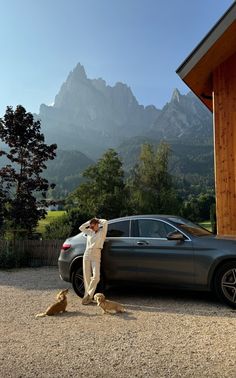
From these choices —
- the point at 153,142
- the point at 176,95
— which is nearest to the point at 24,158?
the point at 153,142

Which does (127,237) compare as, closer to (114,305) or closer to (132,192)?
(114,305)

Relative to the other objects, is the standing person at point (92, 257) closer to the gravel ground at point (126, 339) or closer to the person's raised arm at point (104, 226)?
the person's raised arm at point (104, 226)

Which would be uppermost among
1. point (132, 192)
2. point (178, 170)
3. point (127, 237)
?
point (178, 170)

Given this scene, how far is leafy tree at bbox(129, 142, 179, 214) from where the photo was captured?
3369cm

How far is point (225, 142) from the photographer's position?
989 centimetres

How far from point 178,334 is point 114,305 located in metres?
1.58

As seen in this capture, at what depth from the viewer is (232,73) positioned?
32.4 feet

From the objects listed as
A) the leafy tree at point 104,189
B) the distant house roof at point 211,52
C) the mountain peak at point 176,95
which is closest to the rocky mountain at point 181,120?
the mountain peak at point 176,95

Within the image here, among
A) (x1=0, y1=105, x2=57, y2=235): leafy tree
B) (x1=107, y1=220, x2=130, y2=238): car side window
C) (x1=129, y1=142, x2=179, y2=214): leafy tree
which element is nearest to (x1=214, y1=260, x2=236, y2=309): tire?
(x1=107, y1=220, x2=130, y2=238): car side window

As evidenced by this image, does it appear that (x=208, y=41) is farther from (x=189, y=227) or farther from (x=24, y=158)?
(x=24, y=158)

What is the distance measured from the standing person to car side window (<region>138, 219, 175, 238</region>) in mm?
756

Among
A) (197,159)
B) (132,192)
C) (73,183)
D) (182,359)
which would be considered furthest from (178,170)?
(182,359)

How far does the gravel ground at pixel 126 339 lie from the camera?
4566 mm

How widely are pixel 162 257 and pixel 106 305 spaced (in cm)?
146
